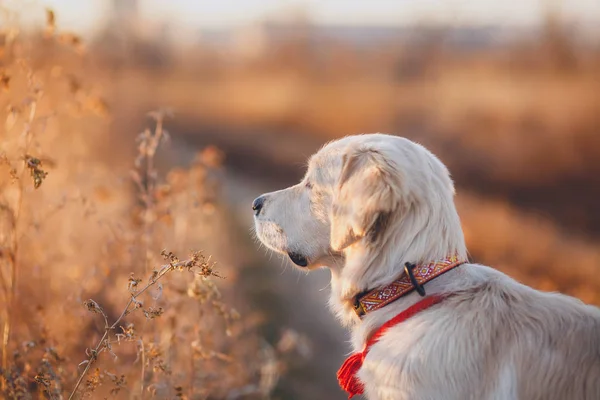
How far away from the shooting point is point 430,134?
39.2 ft

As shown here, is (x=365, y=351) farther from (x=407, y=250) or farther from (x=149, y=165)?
(x=149, y=165)

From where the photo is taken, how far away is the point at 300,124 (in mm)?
15820

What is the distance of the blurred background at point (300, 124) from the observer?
199 inches

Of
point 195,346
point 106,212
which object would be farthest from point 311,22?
point 195,346

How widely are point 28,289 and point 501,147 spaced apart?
27.6ft

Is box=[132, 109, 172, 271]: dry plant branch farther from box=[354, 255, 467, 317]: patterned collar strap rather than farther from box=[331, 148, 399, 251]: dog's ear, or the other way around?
box=[354, 255, 467, 317]: patterned collar strap

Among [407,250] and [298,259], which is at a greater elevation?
[407,250]

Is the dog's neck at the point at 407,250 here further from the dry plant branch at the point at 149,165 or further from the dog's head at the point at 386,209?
the dry plant branch at the point at 149,165

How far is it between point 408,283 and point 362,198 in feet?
1.33

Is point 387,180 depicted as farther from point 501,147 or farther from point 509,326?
point 501,147

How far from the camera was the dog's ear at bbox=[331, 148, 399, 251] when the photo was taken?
2703 mm

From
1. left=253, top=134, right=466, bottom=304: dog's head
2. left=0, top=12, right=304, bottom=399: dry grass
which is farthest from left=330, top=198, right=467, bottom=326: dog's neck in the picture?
left=0, top=12, right=304, bottom=399: dry grass

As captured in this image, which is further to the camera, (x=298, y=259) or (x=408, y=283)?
(x=298, y=259)

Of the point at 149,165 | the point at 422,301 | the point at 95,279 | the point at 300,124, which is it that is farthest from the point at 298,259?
the point at 300,124
